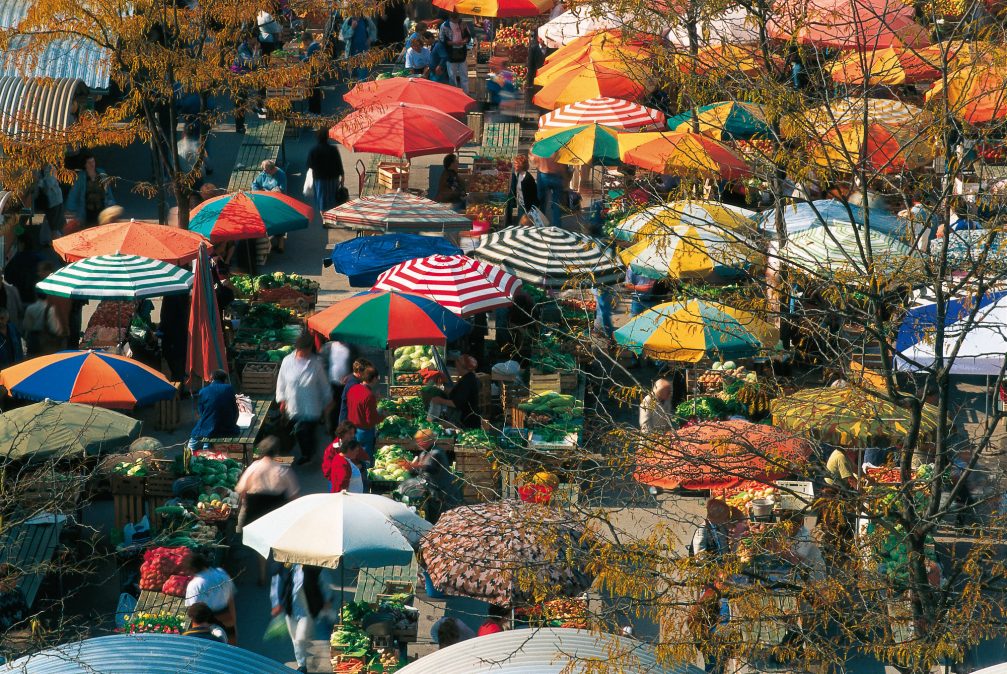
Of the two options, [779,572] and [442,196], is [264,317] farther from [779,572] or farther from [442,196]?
[779,572]

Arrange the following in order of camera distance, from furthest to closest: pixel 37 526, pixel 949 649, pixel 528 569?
pixel 37 526
pixel 528 569
pixel 949 649

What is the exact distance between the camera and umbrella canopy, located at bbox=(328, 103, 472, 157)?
79.5 ft

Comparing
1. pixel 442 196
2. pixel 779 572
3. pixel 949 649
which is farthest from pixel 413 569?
pixel 442 196

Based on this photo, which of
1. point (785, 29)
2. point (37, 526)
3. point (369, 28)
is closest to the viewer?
point (785, 29)

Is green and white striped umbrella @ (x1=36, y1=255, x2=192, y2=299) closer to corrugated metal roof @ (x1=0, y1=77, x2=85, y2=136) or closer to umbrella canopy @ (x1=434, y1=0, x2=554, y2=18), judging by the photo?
corrugated metal roof @ (x1=0, y1=77, x2=85, y2=136)

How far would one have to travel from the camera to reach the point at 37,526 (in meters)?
15.2

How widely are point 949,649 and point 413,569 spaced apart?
5.97 metres

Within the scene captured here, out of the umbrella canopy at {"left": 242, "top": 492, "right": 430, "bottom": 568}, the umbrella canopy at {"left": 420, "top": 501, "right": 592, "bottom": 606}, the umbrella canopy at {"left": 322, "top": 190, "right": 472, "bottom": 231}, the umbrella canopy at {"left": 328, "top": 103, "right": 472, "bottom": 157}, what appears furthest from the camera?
A: the umbrella canopy at {"left": 328, "top": 103, "right": 472, "bottom": 157}

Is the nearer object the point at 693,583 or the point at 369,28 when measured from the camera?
the point at 693,583

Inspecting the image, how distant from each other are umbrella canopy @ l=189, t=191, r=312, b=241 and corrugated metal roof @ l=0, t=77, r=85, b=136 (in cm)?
310

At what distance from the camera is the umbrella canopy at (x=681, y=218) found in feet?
39.2

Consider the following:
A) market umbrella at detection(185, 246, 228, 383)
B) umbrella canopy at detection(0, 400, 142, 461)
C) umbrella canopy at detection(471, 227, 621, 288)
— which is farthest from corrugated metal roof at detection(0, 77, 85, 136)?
umbrella canopy at detection(0, 400, 142, 461)

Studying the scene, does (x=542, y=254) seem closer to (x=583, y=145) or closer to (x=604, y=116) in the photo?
(x=583, y=145)

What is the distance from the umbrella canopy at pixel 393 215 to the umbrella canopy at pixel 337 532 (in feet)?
27.0
